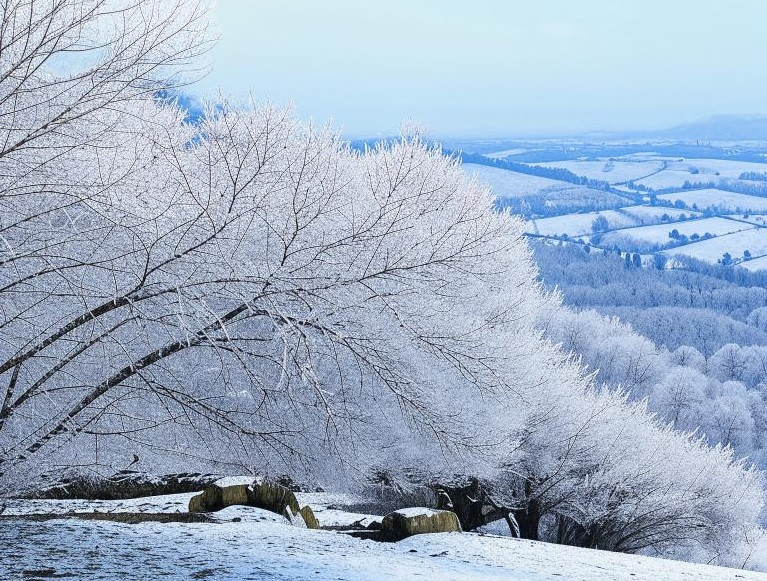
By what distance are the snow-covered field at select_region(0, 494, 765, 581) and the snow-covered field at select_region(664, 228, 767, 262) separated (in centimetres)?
14388

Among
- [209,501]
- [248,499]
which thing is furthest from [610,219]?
[209,501]

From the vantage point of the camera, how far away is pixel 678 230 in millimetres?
160375

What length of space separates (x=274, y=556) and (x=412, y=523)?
337 cm

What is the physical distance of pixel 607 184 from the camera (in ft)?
653

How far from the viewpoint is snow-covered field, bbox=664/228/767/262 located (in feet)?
486

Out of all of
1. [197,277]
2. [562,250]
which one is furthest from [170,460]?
[562,250]

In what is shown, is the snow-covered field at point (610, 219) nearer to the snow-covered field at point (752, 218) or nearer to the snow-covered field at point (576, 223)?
the snow-covered field at point (576, 223)

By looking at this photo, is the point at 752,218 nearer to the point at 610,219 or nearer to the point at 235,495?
the point at 610,219

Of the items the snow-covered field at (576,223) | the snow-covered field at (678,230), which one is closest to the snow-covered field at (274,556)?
the snow-covered field at (576,223)

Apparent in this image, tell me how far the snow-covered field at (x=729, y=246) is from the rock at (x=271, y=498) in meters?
144

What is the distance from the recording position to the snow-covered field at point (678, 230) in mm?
158262

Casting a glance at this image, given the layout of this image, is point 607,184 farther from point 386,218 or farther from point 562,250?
point 386,218

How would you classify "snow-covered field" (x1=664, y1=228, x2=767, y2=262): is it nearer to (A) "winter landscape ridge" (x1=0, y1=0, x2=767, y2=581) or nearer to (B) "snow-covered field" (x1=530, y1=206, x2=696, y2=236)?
(B) "snow-covered field" (x1=530, y1=206, x2=696, y2=236)

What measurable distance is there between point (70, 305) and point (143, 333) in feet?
2.74
